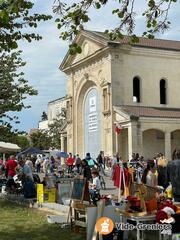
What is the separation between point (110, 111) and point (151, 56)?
7622mm

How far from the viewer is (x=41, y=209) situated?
16266 mm

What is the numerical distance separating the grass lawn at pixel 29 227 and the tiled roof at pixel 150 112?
2750cm

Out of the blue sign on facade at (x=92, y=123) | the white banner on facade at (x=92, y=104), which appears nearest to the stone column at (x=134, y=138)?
the blue sign on facade at (x=92, y=123)

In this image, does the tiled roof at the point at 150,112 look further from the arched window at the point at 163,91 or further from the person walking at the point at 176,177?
the person walking at the point at 176,177

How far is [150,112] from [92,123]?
766 cm

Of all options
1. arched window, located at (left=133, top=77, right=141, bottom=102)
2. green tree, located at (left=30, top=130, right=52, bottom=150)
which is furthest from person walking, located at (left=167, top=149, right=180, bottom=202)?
green tree, located at (left=30, top=130, right=52, bottom=150)

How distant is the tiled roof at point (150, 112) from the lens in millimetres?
43312

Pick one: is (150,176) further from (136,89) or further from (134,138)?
(136,89)

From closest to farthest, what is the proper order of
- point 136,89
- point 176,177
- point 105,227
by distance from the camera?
point 105,227, point 176,177, point 136,89

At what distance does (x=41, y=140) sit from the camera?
3115 inches

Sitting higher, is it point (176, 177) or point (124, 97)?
point (124, 97)

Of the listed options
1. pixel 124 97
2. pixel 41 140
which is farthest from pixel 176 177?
pixel 41 140

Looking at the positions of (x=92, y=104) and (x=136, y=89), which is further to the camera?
(x=92, y=104)

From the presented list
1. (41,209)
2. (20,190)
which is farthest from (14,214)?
(20,190)
